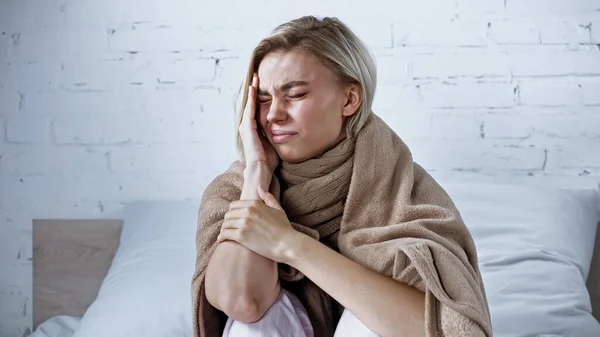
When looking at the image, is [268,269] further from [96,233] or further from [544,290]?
[96,233]

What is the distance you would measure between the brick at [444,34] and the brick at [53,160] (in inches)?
39.5

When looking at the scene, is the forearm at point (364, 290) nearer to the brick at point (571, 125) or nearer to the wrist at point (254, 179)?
the wrist at point (254, 179)

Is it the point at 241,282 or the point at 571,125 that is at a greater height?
the point at 571,125

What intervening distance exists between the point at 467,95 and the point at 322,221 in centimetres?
94

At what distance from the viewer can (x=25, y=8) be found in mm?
2654

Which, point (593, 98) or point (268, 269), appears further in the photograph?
point (593, 98)

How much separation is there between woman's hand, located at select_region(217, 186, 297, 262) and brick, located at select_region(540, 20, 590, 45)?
1.22m

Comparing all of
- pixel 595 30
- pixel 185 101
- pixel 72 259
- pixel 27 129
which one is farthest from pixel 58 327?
pixel 595 30

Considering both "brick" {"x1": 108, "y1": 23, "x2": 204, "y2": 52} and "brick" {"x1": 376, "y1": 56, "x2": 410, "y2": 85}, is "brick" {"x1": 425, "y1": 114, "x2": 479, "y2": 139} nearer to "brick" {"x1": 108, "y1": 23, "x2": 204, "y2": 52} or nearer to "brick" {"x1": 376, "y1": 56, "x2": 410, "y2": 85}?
"brick" {"x1": 376, "y1": 56, "x2": 410, "y2": 85}

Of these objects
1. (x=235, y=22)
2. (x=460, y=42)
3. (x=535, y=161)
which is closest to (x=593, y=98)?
(x=535, y=161)

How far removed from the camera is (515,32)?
248 cm

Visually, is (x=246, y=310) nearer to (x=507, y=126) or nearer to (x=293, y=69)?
(x=293, y=69)

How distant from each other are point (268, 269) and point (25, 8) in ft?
4.84

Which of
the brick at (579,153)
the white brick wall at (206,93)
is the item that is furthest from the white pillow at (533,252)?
the white brick wall at (206,93)
